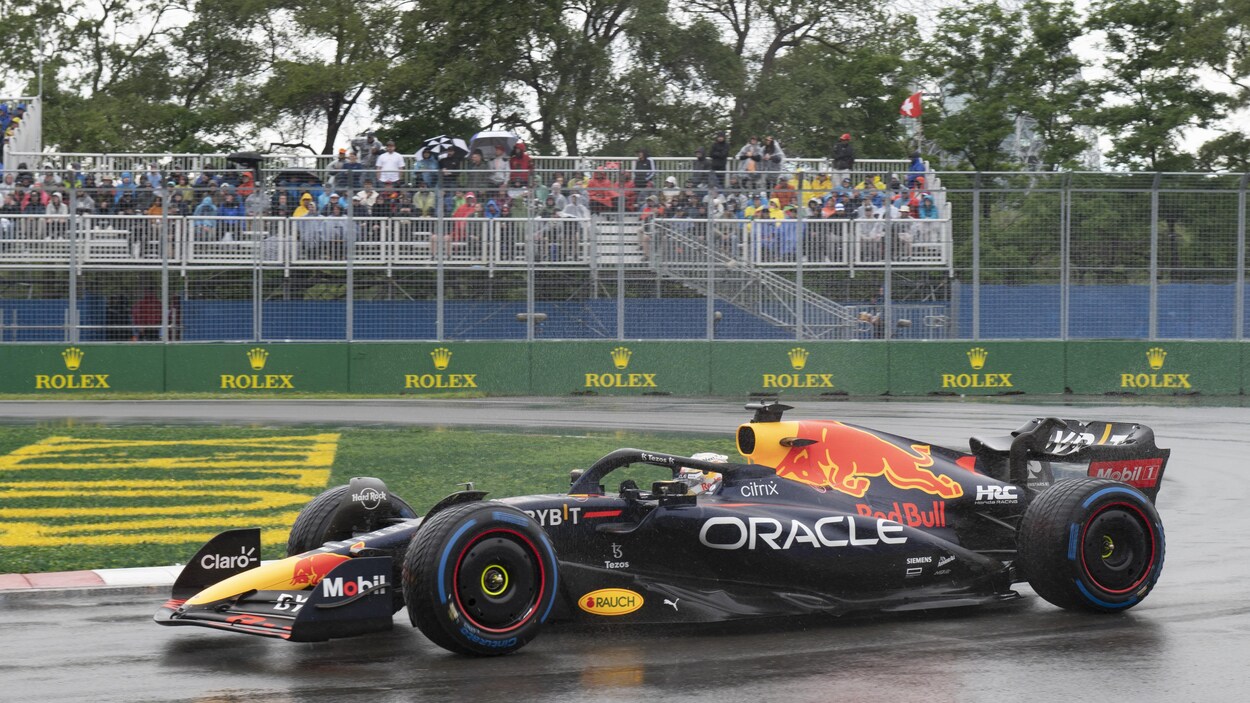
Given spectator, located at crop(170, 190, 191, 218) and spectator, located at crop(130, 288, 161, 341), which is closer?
spectator, located at crop(130, 288, 161, 341)

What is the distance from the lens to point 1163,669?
21.9 feet

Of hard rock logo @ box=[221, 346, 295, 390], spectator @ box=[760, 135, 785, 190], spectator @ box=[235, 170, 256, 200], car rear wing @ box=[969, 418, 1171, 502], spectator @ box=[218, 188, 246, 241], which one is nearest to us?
car rear wing @ box=[969, 418, 1171, 502]

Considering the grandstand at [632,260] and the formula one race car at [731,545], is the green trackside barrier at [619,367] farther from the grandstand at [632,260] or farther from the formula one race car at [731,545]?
the formula one race car at [731,545]

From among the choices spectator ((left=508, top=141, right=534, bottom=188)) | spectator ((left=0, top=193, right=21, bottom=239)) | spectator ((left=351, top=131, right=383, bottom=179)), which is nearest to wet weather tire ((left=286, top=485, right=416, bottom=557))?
spectator ((left=508, top=141, right=534, bottom=188))

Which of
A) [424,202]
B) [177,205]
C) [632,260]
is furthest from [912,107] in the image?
[177,205]

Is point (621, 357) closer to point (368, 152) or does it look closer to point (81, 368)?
point (368, 152)

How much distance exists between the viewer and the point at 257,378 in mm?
25125

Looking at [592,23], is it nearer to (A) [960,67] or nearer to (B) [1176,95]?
(A) [960,67]

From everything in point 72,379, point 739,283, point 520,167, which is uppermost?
point 520,167

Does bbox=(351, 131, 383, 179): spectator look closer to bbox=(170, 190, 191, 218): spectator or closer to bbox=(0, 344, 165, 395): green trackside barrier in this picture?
bbox=(170, 190, 191, 218): spectator

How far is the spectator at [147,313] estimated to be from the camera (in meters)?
24.8

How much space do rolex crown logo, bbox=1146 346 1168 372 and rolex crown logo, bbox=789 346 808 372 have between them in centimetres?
637

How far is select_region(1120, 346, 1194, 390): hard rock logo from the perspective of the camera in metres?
26.2

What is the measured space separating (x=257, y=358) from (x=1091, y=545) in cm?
1954
